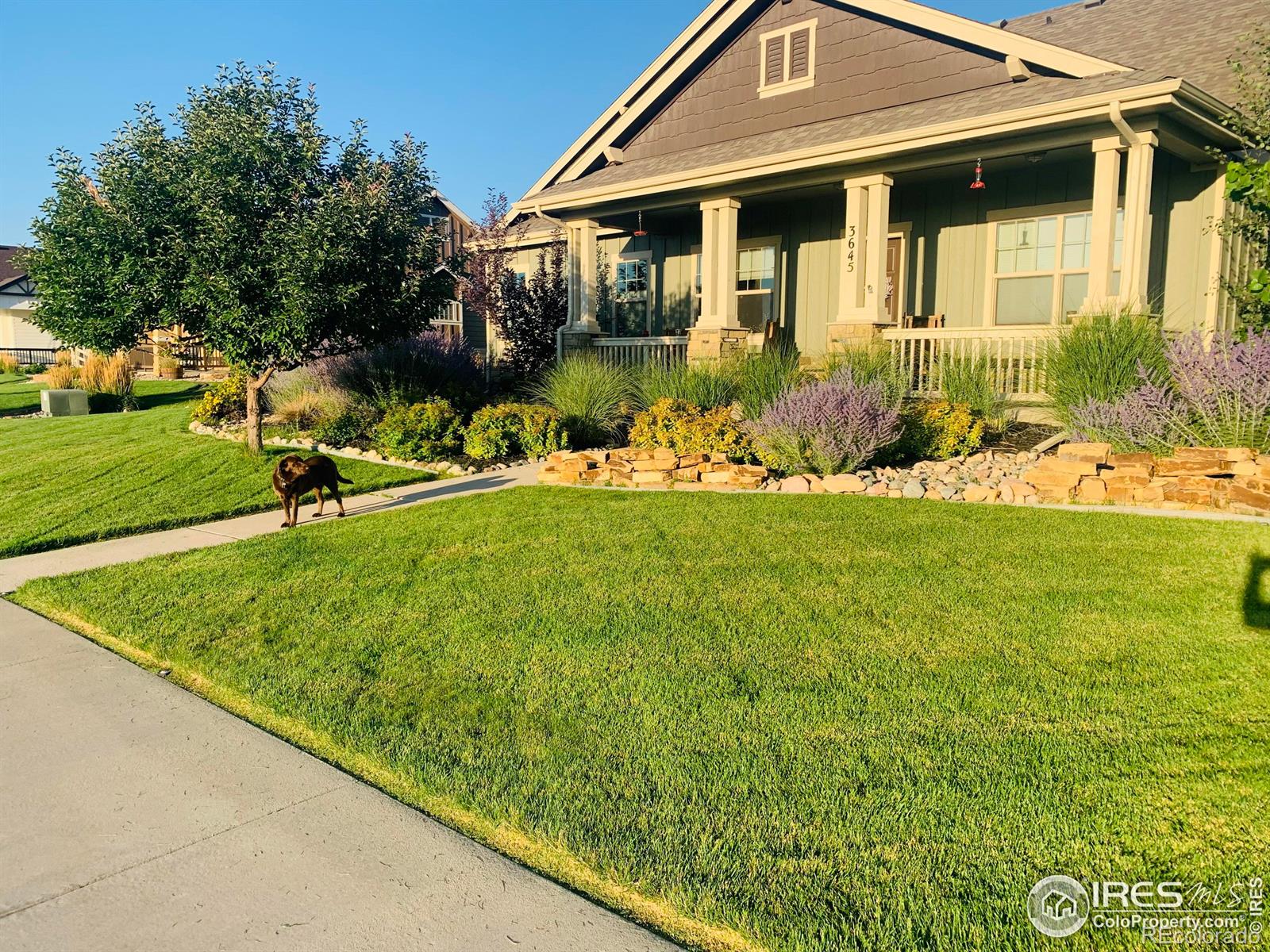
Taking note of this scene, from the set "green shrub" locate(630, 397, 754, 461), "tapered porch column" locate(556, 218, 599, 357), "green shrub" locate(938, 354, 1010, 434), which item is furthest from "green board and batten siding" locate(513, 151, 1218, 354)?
"green shrub" locate(630, 397, 754, 461)

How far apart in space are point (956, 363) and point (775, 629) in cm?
749

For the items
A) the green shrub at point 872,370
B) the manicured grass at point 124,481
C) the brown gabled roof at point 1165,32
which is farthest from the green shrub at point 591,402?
the brown gabled roof at point 1165,32

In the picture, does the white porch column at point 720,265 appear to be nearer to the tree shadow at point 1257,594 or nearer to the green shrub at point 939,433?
the green shrub at point 939,433

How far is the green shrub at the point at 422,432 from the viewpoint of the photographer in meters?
11.0

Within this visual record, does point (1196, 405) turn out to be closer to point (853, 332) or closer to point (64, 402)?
point (853, 332)

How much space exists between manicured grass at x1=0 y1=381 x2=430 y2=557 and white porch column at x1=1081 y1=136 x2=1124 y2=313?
319 inches

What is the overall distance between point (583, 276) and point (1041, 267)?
24.2 feet

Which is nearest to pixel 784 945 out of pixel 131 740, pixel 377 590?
pixel 131 740

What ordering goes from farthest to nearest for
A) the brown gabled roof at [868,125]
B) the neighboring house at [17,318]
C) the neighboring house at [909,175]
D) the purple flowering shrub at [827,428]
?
the neighboring house at [17,318] → the neighboring house at [909,175] → the brown gabled roof at [868,125] → the purple flowering shrub at [827,428]

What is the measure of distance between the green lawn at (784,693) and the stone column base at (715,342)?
6787 millimetres

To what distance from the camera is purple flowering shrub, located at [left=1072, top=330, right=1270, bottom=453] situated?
7461 millimetres

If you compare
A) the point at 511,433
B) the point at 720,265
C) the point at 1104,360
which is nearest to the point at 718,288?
the point at 720,265

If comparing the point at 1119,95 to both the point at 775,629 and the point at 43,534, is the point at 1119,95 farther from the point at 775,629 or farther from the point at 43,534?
the point at 43,534

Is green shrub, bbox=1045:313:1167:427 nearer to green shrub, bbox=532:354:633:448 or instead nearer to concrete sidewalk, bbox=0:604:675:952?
green shrub, bbox=532:354:633:448
